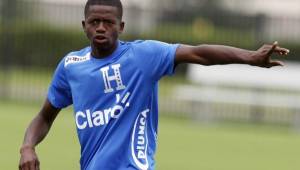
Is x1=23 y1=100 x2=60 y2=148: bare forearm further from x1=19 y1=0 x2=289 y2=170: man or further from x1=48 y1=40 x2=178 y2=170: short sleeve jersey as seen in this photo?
x1=48 y1=40 x2=178 y2=170: short sleeve jersey

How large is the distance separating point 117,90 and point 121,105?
98 millimetres

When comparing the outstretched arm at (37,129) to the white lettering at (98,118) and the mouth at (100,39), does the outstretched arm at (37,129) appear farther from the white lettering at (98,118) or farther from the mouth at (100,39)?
the mouth at (100,39)

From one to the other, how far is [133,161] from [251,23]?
17.9m

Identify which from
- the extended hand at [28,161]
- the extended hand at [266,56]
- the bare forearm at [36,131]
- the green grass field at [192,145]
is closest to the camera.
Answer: the extended hand at [266,56]

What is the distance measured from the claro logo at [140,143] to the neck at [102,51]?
0.44m

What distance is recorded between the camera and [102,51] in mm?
6754

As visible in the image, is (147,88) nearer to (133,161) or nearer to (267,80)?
(133,161)

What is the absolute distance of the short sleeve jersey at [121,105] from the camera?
6.68m

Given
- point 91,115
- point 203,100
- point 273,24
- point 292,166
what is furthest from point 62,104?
point 273,24

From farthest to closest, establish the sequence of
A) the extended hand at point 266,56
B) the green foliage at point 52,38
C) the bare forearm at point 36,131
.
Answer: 1. the green foliage at point 52,38
2. the bare forearm at point 36,131
3. the extended hand at point 266,56

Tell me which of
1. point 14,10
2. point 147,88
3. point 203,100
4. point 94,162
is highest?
point 147,88

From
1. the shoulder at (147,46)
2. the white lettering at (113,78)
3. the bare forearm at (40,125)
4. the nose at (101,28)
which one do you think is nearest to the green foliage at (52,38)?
the bare forearm at (40,125)

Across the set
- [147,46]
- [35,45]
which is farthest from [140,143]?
[35,45]

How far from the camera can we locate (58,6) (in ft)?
81.0
